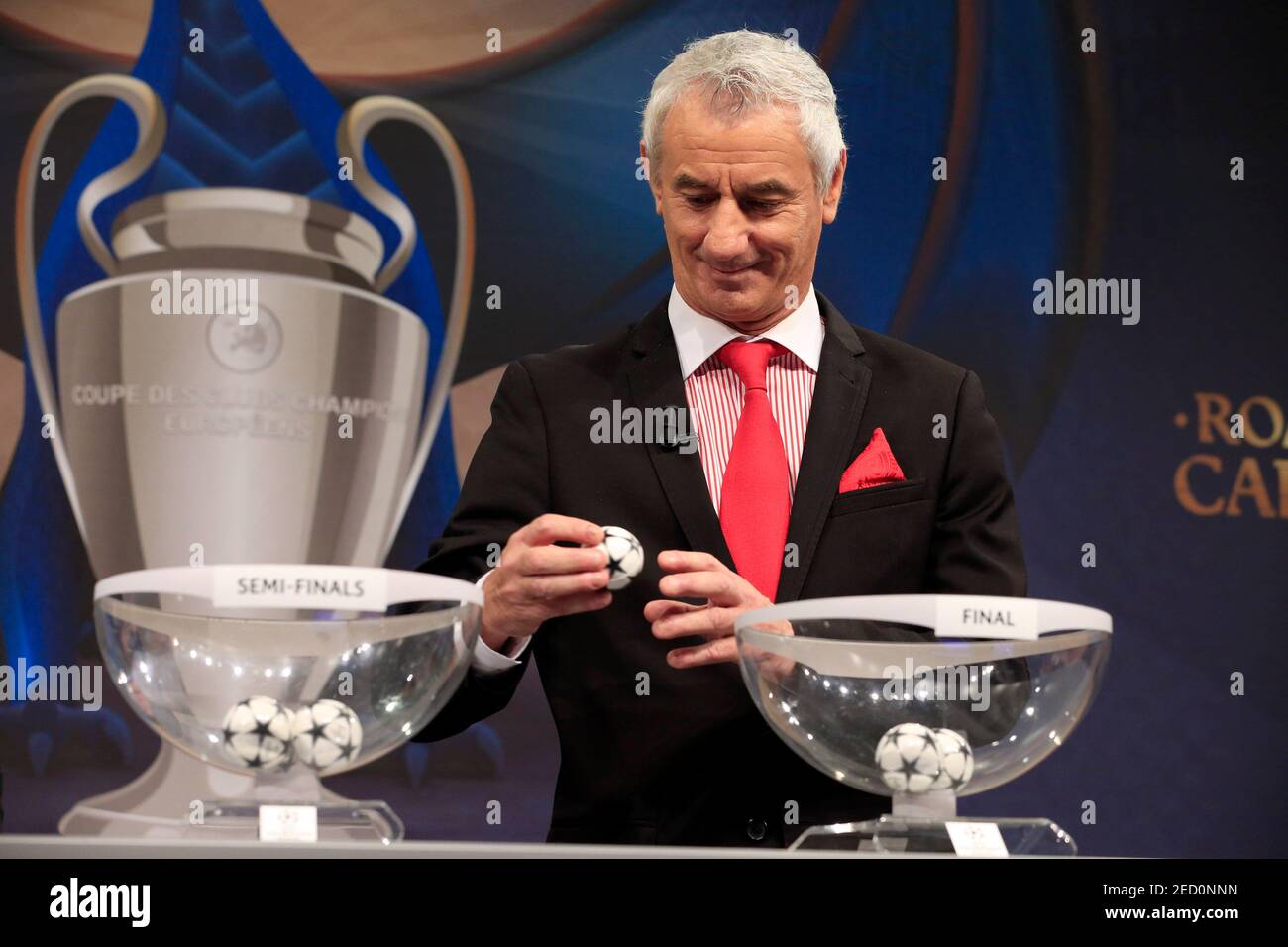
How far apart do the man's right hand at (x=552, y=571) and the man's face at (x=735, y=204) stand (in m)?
0.58

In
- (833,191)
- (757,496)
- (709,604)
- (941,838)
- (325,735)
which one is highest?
(833,191)

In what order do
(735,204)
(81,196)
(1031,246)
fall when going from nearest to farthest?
(735,204), (81,196), (1031,246)

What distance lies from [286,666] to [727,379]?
959 mm

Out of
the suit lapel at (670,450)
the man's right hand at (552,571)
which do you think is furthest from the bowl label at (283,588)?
the suit lapel at (670,450)

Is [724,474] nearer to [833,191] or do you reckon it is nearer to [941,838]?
[833,191]

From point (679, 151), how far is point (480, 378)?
1073mm

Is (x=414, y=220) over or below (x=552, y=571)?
over

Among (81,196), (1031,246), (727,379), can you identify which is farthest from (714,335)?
(81,196)

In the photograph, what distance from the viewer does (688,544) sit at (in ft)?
6.65

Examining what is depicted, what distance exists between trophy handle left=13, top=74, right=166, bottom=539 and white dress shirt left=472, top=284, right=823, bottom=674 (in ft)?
4.45

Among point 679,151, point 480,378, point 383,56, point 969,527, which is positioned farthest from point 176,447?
point 969,527

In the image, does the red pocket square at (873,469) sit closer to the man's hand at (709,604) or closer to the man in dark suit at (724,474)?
the man in dark suit at (724,474)

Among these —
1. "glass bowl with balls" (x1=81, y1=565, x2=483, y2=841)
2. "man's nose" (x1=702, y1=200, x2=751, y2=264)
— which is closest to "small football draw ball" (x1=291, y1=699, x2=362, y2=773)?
"glass bowl with balls" (x1=81, y1=565, x2=483, y2=841)
